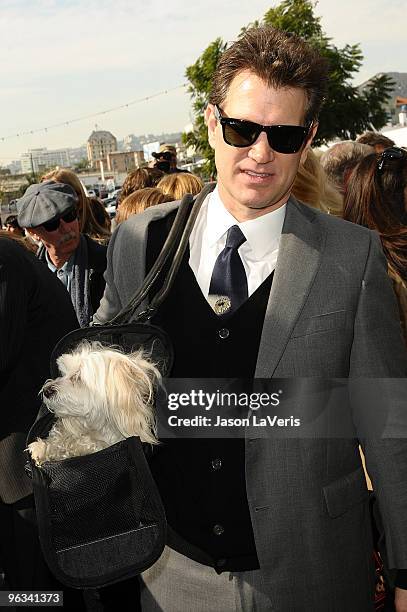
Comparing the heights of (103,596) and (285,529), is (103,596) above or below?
below

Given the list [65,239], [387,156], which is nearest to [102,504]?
[387,156]

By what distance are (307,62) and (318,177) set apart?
212 centimetres

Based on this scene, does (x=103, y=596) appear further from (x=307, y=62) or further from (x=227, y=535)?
(x=307, y=62)

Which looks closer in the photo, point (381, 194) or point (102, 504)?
point (102, 504)

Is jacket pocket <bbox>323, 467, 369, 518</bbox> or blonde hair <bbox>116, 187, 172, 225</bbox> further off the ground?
blonde hair <bbox>116, 187, 172, 225</bbox>

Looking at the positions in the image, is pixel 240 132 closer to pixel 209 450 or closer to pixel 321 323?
pixel 321 323

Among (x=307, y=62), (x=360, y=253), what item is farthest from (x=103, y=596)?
(x=307, y=62)

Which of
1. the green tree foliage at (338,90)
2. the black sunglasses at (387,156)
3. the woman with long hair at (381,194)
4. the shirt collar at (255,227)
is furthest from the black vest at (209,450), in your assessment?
the green tree foliage at (338,90)

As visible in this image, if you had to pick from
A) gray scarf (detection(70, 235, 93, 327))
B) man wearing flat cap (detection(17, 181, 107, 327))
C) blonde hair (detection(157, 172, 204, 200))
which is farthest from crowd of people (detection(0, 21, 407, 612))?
blonde hair (detection(157, 172, 204, 200))

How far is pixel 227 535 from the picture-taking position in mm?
2094

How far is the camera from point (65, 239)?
16.2ft

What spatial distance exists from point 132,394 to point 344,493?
2.43 ft

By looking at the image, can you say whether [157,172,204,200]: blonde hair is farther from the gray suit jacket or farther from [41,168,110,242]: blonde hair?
the gray suit jacket

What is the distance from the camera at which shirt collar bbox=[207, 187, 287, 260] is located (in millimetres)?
2148
